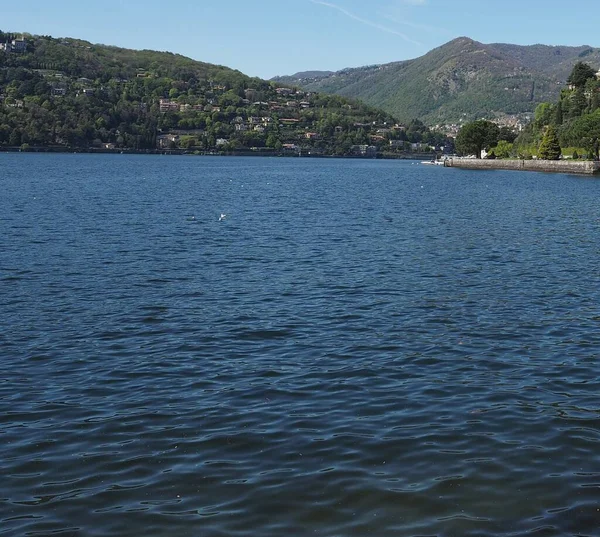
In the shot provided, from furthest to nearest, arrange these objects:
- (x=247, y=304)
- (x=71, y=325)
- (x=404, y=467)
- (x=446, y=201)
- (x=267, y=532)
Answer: (x=446, y=201) < (x=247, y=304) < (x=71, y=325) < (x=404, y=467) < (x=267, y=532)


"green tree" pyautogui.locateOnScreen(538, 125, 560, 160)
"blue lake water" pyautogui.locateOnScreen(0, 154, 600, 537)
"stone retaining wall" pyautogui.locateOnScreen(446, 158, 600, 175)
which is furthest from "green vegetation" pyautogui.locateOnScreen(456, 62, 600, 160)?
"blue lake water" pyautogui.locateOnScreen(0, 154, 600, 537)

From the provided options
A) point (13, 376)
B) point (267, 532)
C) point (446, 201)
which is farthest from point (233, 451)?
point (446, 201)

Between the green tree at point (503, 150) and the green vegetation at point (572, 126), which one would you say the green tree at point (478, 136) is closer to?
the green tree at point (503, 150)

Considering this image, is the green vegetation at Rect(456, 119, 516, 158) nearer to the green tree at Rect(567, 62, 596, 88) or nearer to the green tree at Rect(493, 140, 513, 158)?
the green tree at Rect(493, 140, 513, 158)

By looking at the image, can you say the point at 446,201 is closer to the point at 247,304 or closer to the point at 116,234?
the point at 116,234

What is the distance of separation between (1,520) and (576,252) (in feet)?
99.6

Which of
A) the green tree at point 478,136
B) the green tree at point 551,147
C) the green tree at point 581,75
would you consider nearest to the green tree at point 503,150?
the green tree at point 478,136

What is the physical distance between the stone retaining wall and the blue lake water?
103470 mm

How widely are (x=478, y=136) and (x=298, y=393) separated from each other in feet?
587

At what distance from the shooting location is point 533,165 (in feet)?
493

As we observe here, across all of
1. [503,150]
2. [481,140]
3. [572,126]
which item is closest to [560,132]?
[572,126]

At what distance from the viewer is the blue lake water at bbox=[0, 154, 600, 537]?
33.4 ft

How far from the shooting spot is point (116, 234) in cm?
4003

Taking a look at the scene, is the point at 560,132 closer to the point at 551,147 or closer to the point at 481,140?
the point at 551,147
